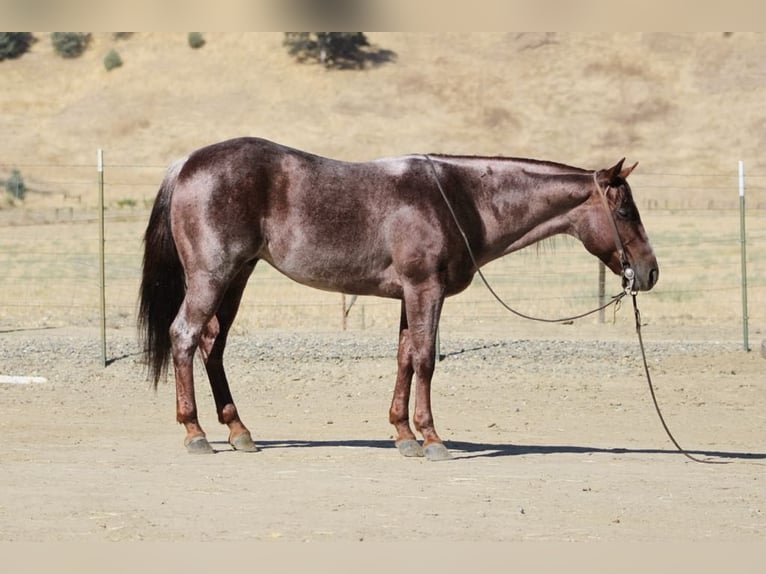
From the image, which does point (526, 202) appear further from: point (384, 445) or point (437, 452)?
point (384, 445)

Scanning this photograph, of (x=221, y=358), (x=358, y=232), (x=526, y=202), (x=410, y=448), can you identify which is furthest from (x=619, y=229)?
(x=221, y=358)

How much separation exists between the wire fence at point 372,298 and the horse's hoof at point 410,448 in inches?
286

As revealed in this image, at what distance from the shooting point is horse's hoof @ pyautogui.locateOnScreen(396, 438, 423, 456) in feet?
31.9

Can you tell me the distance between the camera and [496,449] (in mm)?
10492

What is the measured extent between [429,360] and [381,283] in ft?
2.17

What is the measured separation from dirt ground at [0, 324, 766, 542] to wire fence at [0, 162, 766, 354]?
2414 mm

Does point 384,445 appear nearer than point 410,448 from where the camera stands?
No

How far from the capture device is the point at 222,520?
6.98 metres

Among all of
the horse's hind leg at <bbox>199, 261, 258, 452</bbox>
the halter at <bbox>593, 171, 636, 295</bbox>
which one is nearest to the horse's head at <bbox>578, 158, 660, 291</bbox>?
the halter at <bbox>593, 171, 636, 295</bbox>

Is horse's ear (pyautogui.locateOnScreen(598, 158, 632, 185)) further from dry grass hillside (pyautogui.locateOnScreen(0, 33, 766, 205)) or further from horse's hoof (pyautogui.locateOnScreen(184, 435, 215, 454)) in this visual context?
dry grass hillside (pyautogui.locateOnScreen(0, 33, 766, 205))

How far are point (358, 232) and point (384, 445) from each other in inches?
76.3

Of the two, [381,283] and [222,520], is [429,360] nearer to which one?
[381,283]

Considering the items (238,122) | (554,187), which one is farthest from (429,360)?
(238,122)

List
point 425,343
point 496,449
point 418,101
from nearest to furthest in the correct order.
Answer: point 425,343, point 496,449, point 418,101
